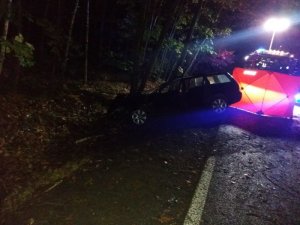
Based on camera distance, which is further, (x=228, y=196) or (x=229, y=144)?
(x=229, y=144)

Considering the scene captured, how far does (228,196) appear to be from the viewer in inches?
270

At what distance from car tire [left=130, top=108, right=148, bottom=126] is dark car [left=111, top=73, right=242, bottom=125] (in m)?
0.05

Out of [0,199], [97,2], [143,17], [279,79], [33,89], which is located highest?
[97,2]

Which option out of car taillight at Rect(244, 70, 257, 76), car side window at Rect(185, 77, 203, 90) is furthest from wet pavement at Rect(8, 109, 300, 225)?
car taillight at Rect(244, 70, 257, 76)

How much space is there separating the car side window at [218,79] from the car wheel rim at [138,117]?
285 cm

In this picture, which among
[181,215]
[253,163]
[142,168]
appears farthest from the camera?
[253,163]

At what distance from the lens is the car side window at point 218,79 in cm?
1346

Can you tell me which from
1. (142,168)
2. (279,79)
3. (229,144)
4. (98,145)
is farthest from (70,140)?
(279,79)

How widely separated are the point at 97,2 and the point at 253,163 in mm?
15508

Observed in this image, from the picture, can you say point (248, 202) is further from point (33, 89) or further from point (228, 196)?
point (33, 89)

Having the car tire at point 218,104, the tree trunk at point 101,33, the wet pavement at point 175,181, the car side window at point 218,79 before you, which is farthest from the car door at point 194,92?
the tree trunk at point 101,33

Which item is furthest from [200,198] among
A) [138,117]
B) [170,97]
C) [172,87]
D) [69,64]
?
[69,64]

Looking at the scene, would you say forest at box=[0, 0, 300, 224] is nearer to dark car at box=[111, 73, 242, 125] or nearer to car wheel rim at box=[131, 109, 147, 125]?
car wheel rim at box=[131, 109, 147, 125]

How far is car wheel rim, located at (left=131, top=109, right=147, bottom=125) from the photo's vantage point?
12.5 metres
